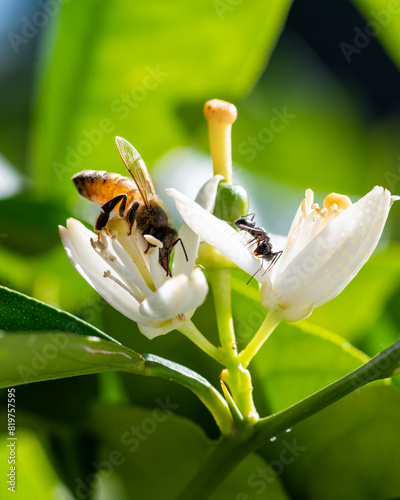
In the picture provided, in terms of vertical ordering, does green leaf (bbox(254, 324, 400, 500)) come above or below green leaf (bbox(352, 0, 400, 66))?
below

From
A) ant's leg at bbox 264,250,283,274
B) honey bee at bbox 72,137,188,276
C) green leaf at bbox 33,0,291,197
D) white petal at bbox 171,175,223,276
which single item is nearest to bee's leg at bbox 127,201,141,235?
honey bee at bbox 72,137,188,276

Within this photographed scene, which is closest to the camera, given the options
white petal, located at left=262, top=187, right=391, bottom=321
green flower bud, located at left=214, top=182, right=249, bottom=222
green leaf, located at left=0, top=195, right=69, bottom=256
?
white petal, located at left=262, top=187, right=391, bottom=321

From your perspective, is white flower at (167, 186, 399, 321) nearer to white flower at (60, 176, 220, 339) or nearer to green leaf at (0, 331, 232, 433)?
white flower at (60, 176, 220, 339)

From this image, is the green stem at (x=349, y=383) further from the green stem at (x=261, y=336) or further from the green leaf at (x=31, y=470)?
the green leaf at (x=31, y=470)

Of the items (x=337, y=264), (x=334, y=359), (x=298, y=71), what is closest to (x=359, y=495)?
(x=334, y=359)

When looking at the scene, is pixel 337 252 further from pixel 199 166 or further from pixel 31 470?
pixel 199 166

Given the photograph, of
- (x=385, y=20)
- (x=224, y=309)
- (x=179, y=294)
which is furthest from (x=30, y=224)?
(x=385, y=20)

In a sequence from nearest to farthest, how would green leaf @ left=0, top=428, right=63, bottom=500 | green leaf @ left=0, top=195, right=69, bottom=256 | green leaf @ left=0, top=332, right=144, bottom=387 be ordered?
green leaf @ left=0, top=332, right=144, bottom=387
green leaf @ left=0, top=428, right=63, bottom=500
green leaf @ left=0, top=195, right=69, bottom=256

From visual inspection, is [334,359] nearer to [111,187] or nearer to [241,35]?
[111,187]
